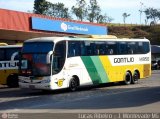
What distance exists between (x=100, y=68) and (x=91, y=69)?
94cm

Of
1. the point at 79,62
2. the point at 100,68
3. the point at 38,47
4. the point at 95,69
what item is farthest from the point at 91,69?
the point at 38,47

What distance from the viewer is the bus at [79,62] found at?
23062mm

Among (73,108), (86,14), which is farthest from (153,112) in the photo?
(86,14)

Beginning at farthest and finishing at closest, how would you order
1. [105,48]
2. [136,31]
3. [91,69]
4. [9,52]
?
[136,31]
[9,52]
[105,48]
[91,69]

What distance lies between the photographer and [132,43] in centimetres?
2998

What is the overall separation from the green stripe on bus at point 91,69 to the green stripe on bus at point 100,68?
236 millimetres

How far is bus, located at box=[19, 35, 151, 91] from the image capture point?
2306 centimetres

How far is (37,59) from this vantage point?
23.2m

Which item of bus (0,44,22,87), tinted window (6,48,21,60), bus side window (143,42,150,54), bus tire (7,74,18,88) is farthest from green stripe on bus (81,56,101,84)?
bus side window (143,42,150,54)

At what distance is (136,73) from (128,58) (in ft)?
4.82

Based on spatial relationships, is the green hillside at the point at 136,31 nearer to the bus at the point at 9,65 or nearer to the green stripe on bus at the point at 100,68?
the bus at the point at 9,65

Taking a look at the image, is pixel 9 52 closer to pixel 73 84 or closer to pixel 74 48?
pixel 74 48

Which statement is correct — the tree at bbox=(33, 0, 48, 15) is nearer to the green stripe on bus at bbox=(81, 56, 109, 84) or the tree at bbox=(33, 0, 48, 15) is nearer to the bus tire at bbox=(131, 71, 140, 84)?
the bus tire at bbox=(131, 71, 140, 84)

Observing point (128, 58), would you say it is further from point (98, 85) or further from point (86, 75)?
point (86, 75)
